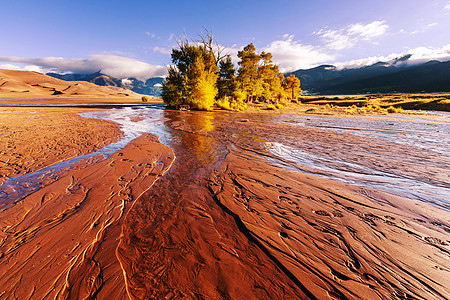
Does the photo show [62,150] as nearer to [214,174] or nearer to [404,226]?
[214,174]

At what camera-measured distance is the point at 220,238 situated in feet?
9.47

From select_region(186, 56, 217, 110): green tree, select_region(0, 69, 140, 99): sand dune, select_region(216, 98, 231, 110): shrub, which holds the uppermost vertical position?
select_region(0, 69, 140, 99): sand dune

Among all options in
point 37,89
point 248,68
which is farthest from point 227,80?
point 37,89

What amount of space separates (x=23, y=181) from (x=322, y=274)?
7262 millimetres

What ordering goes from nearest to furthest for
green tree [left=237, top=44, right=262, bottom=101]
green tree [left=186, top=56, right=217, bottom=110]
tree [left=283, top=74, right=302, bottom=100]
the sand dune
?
green tree [left=186, top=56, right=217, bottom=110], green tree [left=237, top=44, right=262, bottom=101], tree [left=283, top=74, right=302, bottom=100], the sand dune

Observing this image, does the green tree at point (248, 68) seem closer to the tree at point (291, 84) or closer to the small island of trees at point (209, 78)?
the small island of trees at point (209, 78)

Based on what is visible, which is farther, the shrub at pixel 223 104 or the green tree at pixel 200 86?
the shrub at pixel 223 104

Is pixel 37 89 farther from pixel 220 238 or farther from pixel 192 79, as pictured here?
pixel 220 238

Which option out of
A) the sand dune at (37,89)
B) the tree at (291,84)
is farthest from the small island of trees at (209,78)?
the sand dune at (37,89)

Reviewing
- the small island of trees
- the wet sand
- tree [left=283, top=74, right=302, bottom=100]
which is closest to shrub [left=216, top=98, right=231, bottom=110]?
the small island of trees

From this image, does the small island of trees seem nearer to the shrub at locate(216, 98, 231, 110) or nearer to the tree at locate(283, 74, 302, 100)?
the shrub at locate(216, 98, 231, 110)

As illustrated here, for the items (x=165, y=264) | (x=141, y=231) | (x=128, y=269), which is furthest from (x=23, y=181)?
(x=165, y=264)

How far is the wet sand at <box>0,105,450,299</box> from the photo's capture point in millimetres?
2089

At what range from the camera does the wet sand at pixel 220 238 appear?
209cm
